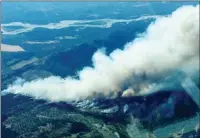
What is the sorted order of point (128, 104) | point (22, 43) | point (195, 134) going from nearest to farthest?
point (195, 134) < point (128, 104) < point (22, 43)

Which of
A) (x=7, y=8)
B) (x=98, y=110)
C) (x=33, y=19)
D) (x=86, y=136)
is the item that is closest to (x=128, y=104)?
(x=98, y=110)

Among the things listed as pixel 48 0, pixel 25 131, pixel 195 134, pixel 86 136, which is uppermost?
pixel 48 0

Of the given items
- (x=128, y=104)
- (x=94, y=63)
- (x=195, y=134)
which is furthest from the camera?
(x=94, y=63)

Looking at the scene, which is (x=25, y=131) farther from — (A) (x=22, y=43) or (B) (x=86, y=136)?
(A) (x=22, y=43)

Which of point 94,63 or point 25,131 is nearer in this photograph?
point 25,131

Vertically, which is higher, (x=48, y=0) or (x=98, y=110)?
(x=48, y=0)

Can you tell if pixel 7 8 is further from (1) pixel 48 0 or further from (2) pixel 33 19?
(2) pixel 33 19

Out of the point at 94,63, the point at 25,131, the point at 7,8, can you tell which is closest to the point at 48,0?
the point at 7,8
